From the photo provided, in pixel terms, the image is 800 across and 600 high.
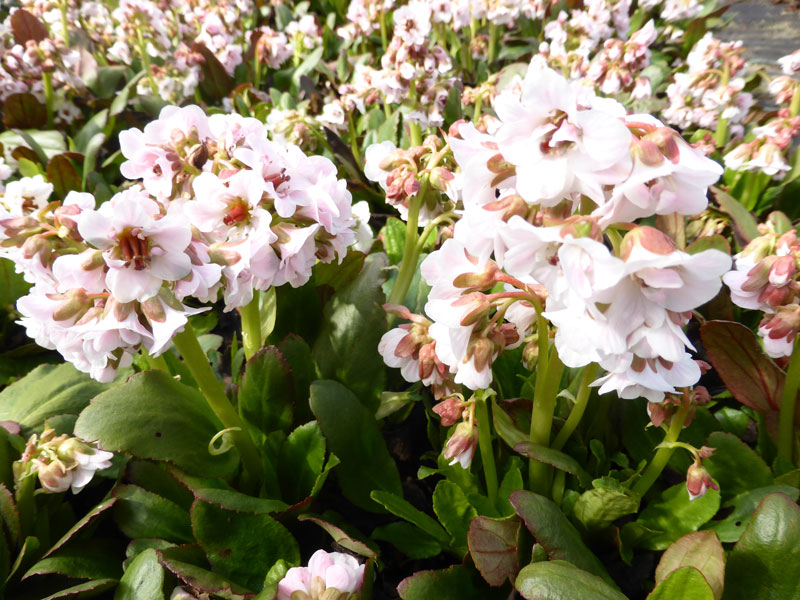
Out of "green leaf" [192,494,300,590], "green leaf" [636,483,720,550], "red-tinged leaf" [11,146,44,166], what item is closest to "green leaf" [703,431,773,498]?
"green leaf" [636,483,720,550]

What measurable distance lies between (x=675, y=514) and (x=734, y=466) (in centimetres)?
17

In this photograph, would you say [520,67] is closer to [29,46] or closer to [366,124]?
[366,124]

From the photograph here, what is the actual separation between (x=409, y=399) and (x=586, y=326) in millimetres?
614

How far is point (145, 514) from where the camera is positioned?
104cm

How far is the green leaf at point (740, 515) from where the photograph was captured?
1011 mm

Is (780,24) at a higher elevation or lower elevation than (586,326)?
lower

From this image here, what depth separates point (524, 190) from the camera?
616 millimetres

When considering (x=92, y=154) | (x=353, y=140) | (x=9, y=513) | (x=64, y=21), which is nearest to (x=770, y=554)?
(x=9, y=513)

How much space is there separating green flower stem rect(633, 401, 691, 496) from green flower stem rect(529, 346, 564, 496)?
0.16 m

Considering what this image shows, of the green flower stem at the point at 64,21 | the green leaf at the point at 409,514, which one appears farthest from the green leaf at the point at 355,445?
the green flower stem at the point at 64,21

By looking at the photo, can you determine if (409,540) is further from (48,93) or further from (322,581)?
(48,93)

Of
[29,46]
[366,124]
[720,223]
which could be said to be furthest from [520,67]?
[29,46]

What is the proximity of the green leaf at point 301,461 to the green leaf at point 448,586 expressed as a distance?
267mm

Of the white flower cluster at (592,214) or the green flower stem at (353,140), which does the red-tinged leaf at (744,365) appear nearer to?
the white flower cluster at (592,214)
